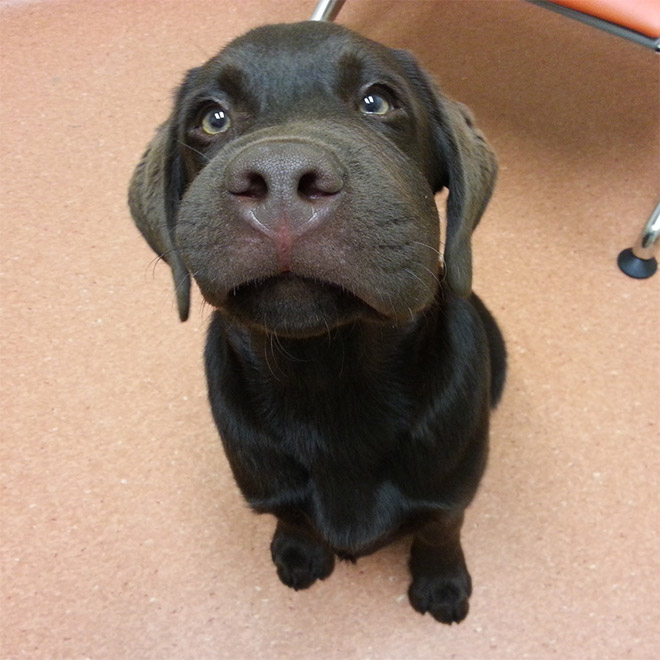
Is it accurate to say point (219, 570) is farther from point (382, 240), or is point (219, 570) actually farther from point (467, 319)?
point (382, 240)

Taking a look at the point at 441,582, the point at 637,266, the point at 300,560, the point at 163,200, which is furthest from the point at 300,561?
the point at 637,266

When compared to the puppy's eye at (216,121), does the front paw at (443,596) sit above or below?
below

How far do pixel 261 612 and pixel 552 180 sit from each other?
1383 mm

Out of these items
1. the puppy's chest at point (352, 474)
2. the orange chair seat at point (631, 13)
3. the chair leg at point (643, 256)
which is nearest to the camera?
the puppy's chest at point (352, 474)

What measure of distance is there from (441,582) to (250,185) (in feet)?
3.04

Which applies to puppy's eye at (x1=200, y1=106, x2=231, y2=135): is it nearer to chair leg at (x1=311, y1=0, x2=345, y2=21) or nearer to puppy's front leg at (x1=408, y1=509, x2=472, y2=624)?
puppy's front leg at (x1=408, y1=509, x2=472, y2=624)

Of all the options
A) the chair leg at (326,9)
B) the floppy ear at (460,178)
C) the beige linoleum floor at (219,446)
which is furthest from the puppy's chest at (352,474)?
the chair leg at (326,9)

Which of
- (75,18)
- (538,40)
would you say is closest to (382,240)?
(538,40)

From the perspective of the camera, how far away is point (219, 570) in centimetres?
140

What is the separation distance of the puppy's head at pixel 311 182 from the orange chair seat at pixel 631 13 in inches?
31.1

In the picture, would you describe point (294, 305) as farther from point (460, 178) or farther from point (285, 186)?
point (460, 178)

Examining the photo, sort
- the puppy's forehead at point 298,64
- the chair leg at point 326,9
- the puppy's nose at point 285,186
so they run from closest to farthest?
1. the puppy's nose at point 285,186
2. the puppy's forehead at point 298,64
3. the chair leg at point 326,9

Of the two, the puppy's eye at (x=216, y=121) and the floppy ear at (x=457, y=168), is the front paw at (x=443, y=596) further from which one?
the puppy's eye at (x=216, y=121)

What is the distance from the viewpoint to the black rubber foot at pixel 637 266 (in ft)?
5.70
